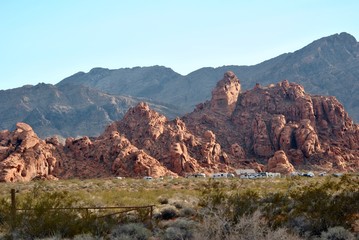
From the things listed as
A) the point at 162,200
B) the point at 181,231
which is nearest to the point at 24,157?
the point at 162,200

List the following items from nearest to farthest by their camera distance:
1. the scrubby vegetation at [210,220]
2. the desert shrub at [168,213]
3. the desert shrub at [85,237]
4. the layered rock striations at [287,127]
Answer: the desert shrub at [85,237], the scrubby vegetation at [210,220], the desert shrub at [168,213], the layered rock striations at [287,127]

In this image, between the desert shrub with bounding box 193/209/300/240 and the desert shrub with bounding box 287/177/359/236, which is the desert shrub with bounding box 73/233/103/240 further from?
the desert shrub with bounding box 287/177/359/236

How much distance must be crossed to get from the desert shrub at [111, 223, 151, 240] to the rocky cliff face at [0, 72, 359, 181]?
40019 millimetres

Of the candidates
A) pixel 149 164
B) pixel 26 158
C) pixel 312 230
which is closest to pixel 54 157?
pixel 26 158

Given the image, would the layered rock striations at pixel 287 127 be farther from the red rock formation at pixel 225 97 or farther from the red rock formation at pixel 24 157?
the red rock formation at pixel 24 157

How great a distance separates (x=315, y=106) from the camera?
94.4 metres

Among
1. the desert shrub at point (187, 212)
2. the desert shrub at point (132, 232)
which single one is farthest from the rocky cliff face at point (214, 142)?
the desert shrub at point (132, 232)

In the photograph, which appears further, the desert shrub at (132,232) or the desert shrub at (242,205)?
the desert shrub at (242,205)

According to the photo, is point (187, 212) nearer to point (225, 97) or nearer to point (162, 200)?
point (162, 200)

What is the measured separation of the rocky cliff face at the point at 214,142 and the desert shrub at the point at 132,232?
40019mm

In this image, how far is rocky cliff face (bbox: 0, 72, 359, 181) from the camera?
6419 centimetres

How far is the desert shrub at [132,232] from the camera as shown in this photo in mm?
18047

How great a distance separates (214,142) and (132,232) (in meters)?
63.1

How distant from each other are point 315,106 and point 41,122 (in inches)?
5424
